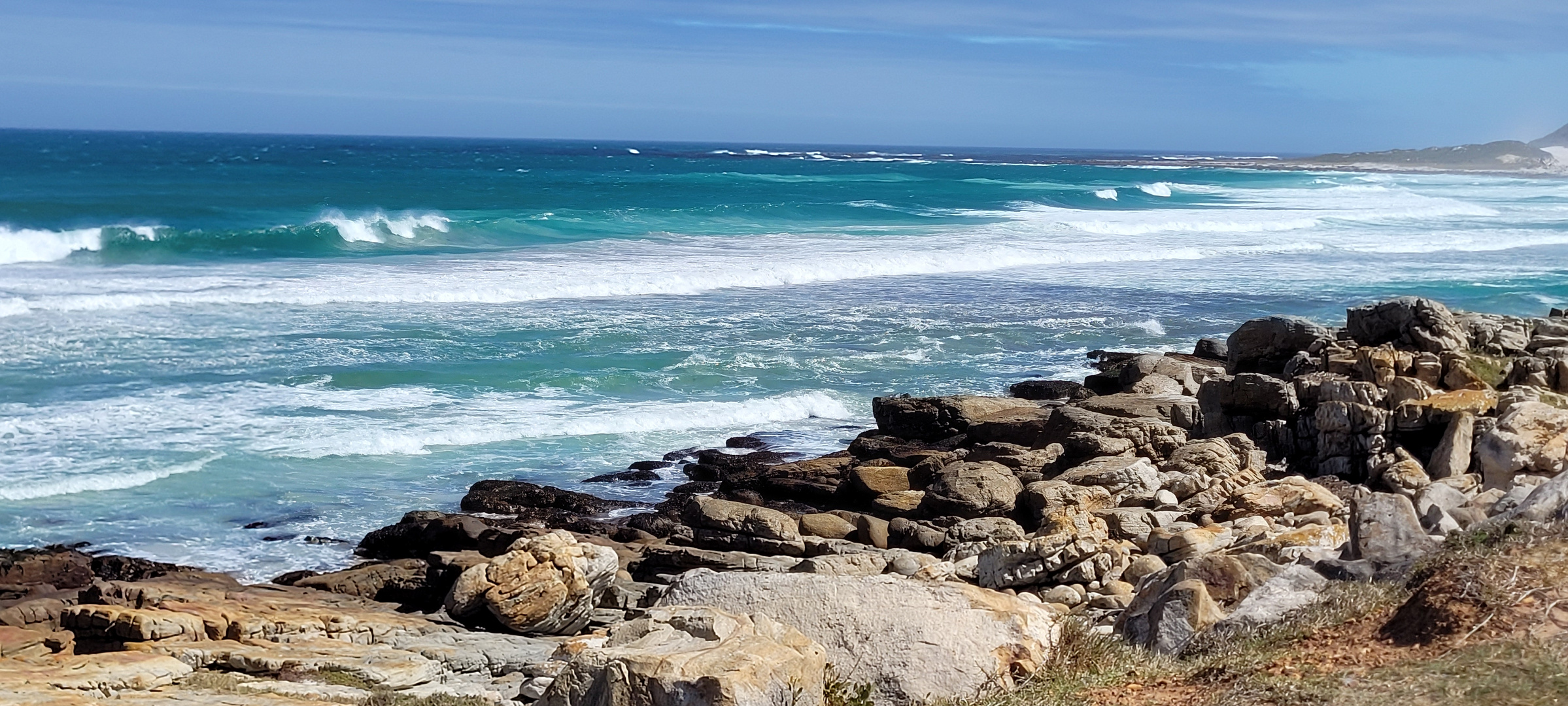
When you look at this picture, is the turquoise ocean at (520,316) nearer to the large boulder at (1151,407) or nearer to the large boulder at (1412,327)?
the large boulder at (1151,407)

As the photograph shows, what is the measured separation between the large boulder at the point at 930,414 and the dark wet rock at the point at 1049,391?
1678mm

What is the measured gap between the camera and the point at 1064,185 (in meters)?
Answer: 87.8

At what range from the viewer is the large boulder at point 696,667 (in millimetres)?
5777

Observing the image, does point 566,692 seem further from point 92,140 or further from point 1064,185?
point 92,140

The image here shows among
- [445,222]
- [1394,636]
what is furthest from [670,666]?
[445,222]

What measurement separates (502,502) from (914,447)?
4877mm

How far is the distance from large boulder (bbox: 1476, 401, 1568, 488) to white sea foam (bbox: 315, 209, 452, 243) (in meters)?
35.8

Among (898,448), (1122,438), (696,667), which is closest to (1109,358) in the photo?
(898,448)

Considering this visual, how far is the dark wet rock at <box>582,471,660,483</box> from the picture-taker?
15.6 m

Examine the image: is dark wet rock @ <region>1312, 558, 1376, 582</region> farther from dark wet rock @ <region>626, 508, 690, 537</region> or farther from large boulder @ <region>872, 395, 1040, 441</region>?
large boulder @ <region>872, 395, 1040, 441</region>

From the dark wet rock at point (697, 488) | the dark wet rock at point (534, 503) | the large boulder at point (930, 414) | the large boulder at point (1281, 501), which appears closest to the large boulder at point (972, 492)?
the large boulder at point (1281, 501)

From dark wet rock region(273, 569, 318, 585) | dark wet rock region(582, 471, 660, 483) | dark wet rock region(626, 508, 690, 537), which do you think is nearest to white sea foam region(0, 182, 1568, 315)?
dark wet rock region(582, 471, 660, 483)

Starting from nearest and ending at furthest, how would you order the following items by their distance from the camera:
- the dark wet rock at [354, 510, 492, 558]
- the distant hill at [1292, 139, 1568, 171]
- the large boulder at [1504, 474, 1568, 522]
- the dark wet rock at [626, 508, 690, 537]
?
the large boulder at [1504, 474, 1568, 522] < the dark wet rock at [354, 510, 492, 558] < the dark wet rock at [626, 508, 690, 537] < the distant hill at [1292, 139, 1568, 171]

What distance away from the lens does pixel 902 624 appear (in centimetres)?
732
